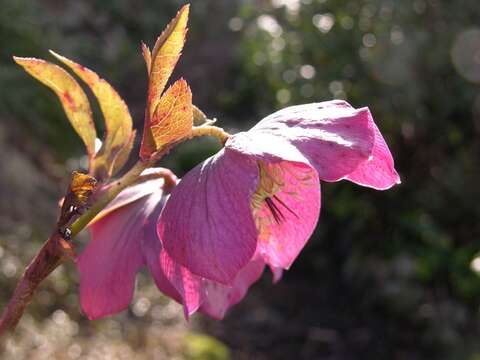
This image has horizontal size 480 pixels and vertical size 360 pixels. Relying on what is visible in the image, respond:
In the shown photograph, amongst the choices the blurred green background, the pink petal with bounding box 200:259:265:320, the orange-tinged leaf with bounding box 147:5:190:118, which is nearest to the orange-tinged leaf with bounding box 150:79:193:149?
the orange-tinged leaf with bounding box 147:5:190:118

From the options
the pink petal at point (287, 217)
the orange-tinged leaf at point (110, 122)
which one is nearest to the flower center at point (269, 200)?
the pink petal at point (287, 217)

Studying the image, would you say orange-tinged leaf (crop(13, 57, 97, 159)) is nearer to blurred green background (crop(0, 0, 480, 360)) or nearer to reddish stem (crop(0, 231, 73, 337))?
reddish stem (crop(0, 231, 73, 337))

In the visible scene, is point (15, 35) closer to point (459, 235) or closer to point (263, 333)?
point (263, 333)

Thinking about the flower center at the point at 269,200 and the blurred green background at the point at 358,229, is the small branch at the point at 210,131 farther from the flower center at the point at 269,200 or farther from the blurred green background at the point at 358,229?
the blurred green background at the point at 358,229

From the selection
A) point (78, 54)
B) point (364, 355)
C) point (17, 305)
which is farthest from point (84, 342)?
point (78, 54)

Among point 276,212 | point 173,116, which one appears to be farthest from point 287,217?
point 173,116
